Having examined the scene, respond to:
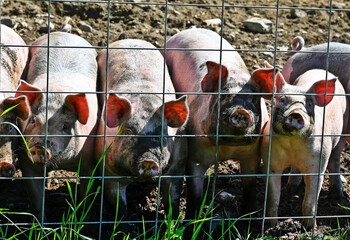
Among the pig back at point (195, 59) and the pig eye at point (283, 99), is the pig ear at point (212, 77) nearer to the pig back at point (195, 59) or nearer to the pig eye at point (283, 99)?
the pig back at point (195, 59)

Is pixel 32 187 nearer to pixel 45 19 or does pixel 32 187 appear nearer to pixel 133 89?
pixel 133 89

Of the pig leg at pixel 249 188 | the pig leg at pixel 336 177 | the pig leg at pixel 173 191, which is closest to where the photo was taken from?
the pig leg at pixel 173 191

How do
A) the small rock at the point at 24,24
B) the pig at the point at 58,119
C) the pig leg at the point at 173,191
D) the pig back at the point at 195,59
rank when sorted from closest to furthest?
1. the pig at the point at 58,119
2. the pig leg at the point at 173,191
3. the pig back at the point at 195,59
4. the small rock at the point at 24,24

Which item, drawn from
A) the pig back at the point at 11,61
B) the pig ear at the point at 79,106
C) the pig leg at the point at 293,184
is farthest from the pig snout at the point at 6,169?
the pig leg at the point at 293,184

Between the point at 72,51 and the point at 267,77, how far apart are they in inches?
74.9

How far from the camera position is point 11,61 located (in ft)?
19.0

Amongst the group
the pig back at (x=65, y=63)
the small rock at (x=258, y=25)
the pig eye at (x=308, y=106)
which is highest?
the small rock at (x=258, y=25)

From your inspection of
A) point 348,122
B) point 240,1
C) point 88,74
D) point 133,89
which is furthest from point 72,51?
point 240,1

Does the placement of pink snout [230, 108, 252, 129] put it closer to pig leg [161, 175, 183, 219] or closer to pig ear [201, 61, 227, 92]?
pig ear [201, 61, 227, 92]

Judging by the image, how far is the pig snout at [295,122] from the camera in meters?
4.68

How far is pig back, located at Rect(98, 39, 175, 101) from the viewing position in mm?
5281

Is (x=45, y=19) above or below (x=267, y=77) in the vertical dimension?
above

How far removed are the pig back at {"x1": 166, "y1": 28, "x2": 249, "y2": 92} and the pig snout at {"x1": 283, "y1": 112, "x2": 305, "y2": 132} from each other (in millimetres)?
647

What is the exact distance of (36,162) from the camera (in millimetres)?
4488
